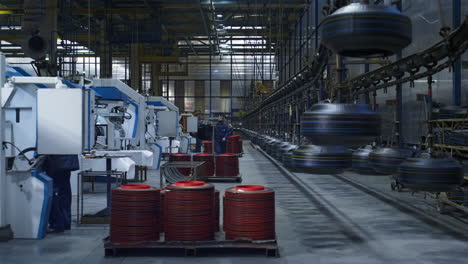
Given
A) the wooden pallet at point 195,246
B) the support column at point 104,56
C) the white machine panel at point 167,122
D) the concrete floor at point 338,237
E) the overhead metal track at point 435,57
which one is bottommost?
the concrete floor at point 338,237

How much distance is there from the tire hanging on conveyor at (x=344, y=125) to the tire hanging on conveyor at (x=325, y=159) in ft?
2.34

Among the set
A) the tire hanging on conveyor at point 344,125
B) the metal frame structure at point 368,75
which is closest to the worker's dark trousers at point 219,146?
the metal frame structure at point 368,75

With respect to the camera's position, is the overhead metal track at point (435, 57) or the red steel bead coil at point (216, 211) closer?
the overhead metal track at point (435, 57)

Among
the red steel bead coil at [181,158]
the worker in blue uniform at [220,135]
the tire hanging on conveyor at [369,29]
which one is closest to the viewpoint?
the tire hanging on conveyor at [369,29]

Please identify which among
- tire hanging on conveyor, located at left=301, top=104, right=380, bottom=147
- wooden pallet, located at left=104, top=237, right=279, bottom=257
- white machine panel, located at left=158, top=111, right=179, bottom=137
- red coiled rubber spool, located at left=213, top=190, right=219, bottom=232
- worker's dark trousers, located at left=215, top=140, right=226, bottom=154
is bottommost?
wooden pallet, located at left=104, top=237, right=279, bottom=257

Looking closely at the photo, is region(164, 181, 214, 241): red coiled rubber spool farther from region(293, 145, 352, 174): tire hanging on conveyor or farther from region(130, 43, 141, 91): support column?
region(130, 43, 141, 91): support column

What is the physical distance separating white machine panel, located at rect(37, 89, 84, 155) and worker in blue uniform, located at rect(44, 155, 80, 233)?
648 mm

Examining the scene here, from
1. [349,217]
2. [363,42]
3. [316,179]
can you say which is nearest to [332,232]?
[349,217]

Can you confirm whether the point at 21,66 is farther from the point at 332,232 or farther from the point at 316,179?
the point at 316,179

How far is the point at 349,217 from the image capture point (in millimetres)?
10562

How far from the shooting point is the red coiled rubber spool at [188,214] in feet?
24.4

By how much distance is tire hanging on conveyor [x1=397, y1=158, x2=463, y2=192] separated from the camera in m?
5.59

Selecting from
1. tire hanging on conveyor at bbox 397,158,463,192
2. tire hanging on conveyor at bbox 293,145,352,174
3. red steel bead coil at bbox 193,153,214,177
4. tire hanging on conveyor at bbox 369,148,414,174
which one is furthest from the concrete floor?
red steel bead coil at bbox 193,153,214,177

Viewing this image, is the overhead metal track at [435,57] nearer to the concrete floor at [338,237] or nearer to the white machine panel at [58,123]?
the concrete floor at [338,237]
